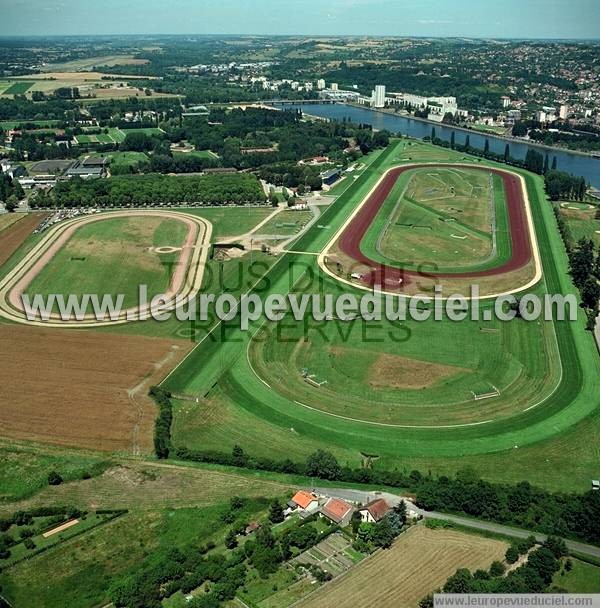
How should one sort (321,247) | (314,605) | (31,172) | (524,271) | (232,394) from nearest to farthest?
1. (314,605)
2. (232,394)
3. (524,271)
4. (321,247)
5. (31,172)

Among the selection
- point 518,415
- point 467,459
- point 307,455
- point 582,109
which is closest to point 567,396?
point 518,415

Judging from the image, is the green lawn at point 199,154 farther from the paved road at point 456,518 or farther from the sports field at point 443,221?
the paved road at point 456,518

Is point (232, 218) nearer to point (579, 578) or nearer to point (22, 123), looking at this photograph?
point (579, 578)

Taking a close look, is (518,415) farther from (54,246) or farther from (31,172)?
(31,172)

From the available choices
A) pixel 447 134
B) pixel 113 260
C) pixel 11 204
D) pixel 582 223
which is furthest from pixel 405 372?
pixel 447 134

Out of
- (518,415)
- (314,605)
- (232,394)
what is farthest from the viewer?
(232,394)

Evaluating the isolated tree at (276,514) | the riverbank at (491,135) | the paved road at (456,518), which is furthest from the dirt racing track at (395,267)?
the riverbank at (491,135)
